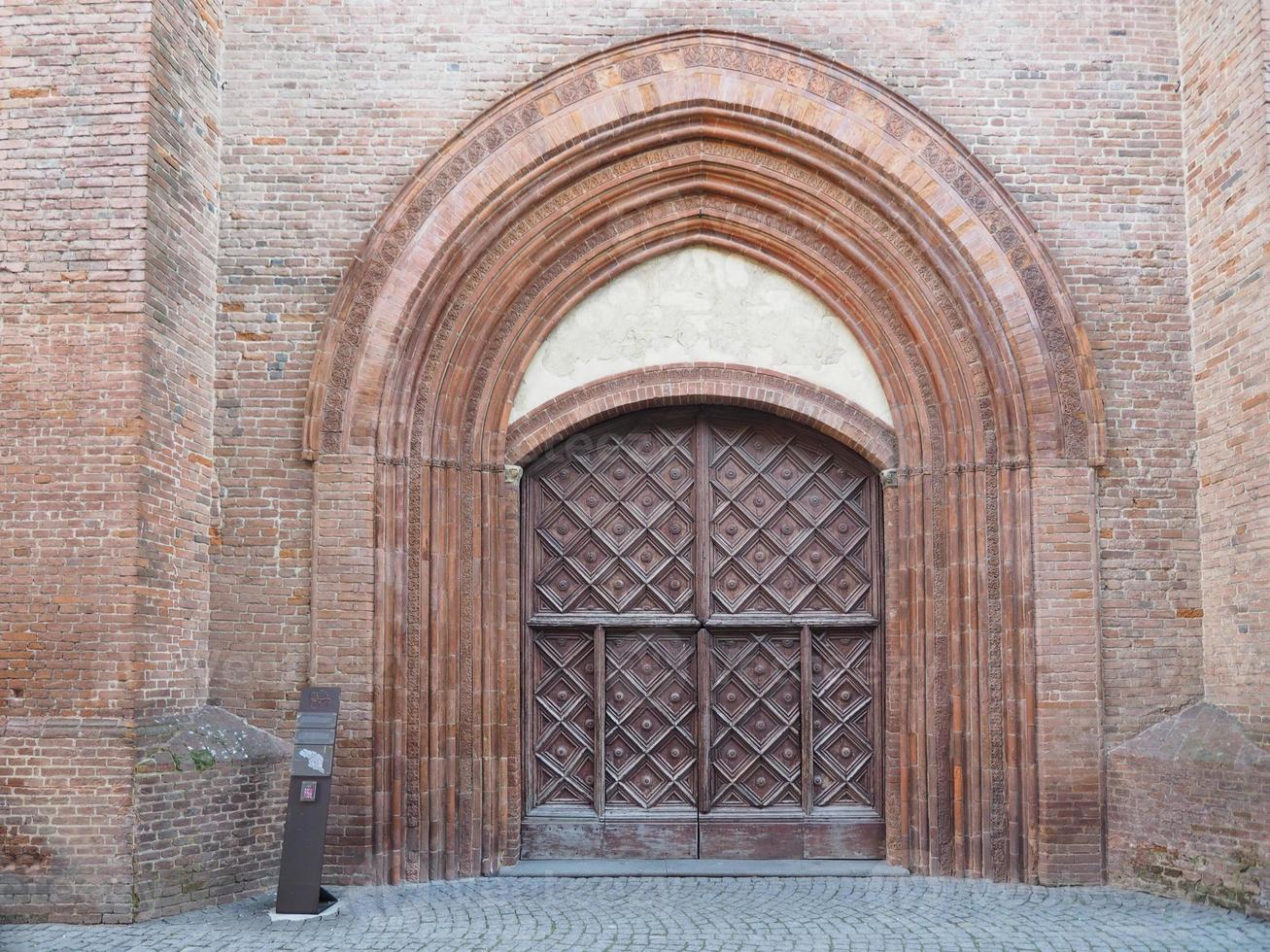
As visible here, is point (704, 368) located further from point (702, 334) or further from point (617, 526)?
point (617, 526)

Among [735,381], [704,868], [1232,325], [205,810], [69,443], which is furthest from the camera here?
[735,381]

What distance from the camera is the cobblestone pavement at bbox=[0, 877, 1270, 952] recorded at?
6.29 meters

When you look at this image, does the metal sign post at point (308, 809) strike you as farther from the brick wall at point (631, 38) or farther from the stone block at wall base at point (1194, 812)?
the stone block at wall base at point (1194, 812)

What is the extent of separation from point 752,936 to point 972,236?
15.3 ft

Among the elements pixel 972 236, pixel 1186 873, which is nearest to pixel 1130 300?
pixel 972 236

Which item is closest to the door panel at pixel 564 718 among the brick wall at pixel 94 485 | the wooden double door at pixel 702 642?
the wooden double door at pixel 702 642

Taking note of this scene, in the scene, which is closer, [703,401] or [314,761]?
[314,761]

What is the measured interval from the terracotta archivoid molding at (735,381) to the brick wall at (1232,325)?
804 mm

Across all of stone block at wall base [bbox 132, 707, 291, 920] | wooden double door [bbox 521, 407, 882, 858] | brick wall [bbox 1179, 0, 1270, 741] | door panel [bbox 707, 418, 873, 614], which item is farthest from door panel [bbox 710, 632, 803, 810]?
stone block at wall base [bbox 132, 707, 291, 920]

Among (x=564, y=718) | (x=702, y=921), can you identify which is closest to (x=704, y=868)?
(x=702, y=921)

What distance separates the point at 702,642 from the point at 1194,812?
3273 mm

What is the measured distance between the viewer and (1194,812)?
7.07 meters

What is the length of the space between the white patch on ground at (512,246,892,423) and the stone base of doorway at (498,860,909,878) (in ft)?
10.2

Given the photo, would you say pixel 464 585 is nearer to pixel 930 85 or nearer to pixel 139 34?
pixel 139 34
